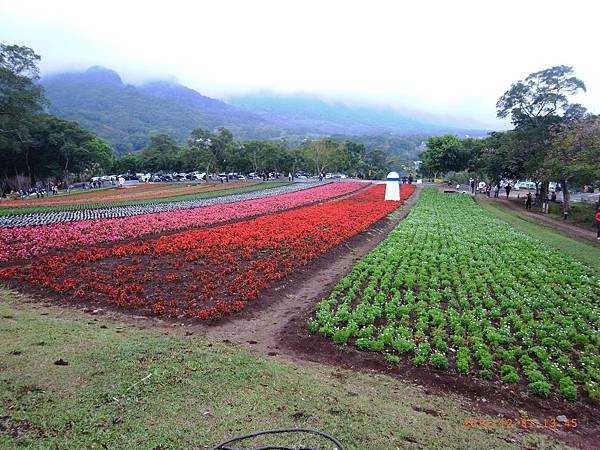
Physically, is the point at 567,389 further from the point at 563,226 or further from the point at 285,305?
the point at 563,226

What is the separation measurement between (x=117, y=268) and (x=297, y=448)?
9646 mm

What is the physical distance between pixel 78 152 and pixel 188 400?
201 feet

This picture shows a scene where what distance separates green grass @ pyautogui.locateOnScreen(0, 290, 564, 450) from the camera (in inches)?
192

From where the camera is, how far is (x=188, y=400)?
5586mm

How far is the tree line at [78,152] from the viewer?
39406 mm

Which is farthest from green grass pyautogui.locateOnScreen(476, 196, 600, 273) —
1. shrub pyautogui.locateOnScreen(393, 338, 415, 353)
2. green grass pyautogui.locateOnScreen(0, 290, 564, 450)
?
green grass pyautogui.locateOnScreen(0, 290, 564, 450)

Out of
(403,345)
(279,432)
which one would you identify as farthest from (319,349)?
(279,432)

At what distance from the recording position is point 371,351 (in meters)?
7.72

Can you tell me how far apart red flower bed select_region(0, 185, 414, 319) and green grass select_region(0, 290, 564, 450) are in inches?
86.4

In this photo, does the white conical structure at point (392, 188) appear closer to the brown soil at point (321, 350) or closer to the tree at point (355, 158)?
the brown soil at point (321, 350)

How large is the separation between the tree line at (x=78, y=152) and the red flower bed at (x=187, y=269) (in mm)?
34752

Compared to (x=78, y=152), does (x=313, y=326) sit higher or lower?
lower

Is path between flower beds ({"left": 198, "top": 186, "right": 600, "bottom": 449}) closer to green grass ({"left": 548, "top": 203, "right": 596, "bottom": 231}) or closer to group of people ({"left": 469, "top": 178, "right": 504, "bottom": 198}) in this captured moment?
green grass ({"left": 548, "top": 203, "right": 596, "bottom": 231})

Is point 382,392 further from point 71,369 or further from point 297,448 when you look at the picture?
point 71,369
